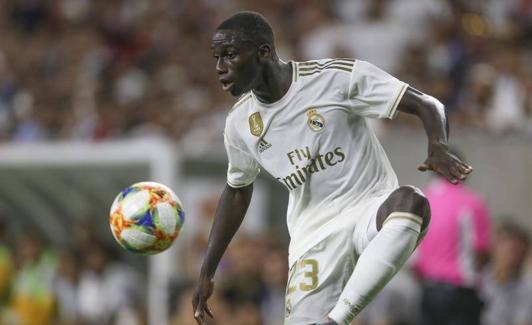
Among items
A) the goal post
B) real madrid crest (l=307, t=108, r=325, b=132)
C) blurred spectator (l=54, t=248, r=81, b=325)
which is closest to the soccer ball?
real madrid crest (l=307, t=108, r=325, b=132)

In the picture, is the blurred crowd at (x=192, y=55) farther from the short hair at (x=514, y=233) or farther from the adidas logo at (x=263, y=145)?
the adidas logo at (x=263, y=145)

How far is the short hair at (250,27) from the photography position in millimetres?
6684

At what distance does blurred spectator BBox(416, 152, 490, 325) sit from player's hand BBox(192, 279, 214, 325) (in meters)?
3.49

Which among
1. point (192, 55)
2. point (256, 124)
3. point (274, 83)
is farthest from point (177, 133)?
point (274, 83)

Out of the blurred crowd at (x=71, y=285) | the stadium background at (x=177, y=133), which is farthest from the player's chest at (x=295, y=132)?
the blurred crowd at (x=71, y=285)

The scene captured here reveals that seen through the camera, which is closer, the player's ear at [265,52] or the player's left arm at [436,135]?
the player's left arm at [436,135]

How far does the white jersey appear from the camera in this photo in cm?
679

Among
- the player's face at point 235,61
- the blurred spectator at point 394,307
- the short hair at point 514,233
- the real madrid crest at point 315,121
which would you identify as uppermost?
the player's face at point 235,61

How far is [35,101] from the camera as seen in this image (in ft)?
59.1

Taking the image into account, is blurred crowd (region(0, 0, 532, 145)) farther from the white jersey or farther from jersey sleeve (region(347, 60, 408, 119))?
jersey sleeve (region(347, 60, 408, 119))

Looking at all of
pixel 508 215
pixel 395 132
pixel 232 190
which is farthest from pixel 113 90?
pixel 232 190

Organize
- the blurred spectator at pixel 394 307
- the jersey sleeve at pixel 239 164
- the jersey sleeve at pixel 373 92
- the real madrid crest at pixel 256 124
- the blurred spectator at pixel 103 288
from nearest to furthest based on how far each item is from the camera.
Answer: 1. the jersey sleeve at pixel 373 92
2. the real madrid crest at pixel 256 124
3. the jersey sleeve at pixel 239 164
4. the blurred spectator at pixel 394 307
5. the blurred spectator at pixel 103 288

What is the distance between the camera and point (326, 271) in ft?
22.3

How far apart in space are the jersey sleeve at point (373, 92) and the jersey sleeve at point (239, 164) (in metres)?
0.76
